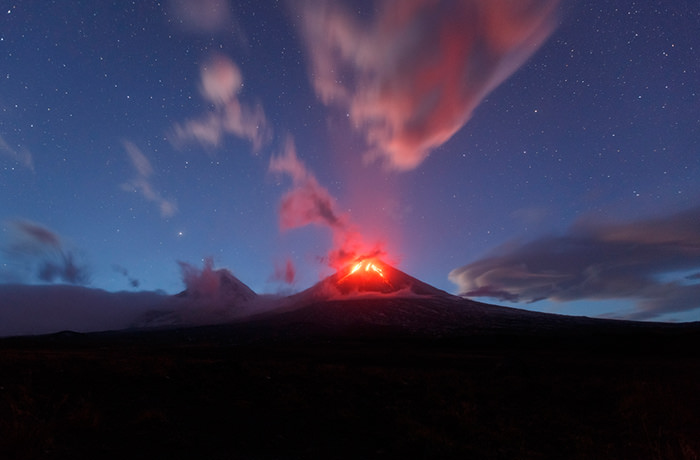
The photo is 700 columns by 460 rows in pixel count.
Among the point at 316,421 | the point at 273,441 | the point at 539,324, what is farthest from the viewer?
the point at 539,324

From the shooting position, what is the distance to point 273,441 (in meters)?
8.87

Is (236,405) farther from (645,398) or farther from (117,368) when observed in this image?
(645,398)

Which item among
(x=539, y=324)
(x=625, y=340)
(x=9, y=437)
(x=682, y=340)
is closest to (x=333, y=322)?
(x=539, y=324)

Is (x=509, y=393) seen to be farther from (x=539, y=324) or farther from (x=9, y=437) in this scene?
(x=539, y=324)

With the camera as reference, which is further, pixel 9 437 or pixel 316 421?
pixel 316 421

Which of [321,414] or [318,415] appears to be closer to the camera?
[318,415]

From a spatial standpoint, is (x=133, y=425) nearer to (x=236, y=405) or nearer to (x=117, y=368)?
(x=236, y=405)

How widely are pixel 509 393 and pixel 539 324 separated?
138425 mm

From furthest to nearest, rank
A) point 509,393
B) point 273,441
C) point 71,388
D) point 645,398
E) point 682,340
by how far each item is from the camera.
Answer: point 682,340 → point 509,393 → point 645,398 → point 71,388 → point 273,441

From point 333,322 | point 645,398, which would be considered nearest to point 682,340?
point 645,398

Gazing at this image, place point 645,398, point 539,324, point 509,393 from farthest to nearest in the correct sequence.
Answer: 1. point 539,324
2. point 509,393
3. point 645,398

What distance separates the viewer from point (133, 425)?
908 centimetres

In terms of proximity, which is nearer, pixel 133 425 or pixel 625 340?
pixel 133 425

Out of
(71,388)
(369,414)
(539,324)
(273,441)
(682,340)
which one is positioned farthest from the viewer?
(539,324)
